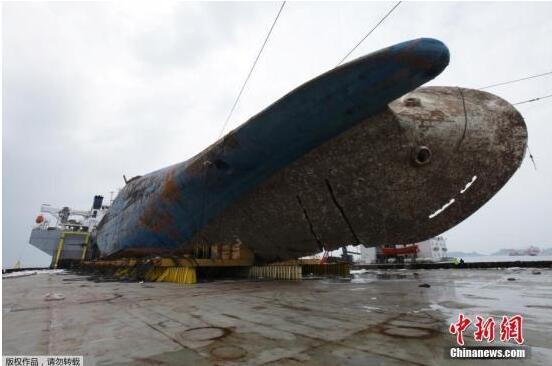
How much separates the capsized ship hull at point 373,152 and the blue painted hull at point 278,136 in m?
0.02

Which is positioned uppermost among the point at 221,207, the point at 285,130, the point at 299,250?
the point at 285,130

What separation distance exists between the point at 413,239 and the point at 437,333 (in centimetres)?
404

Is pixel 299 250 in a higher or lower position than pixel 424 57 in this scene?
lower

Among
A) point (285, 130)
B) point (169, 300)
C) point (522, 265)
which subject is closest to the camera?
point (169, 300)

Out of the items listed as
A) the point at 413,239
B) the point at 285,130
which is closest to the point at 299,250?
the point at 413,239

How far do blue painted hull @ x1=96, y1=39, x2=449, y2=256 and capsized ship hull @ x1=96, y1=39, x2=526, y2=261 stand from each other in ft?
0.07

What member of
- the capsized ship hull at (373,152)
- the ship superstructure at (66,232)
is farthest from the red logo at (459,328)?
the ship superstructure at (66,232)

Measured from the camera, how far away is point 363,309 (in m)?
4.90

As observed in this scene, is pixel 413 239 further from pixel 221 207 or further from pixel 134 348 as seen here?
pixel 134 348

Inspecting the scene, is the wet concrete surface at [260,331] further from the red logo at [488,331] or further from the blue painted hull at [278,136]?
the blue painted hull at [278,136]

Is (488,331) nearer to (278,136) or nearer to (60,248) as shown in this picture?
(278,136)

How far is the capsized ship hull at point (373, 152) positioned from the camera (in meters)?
5.95

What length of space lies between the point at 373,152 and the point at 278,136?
211cm

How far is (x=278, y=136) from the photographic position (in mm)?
6992
